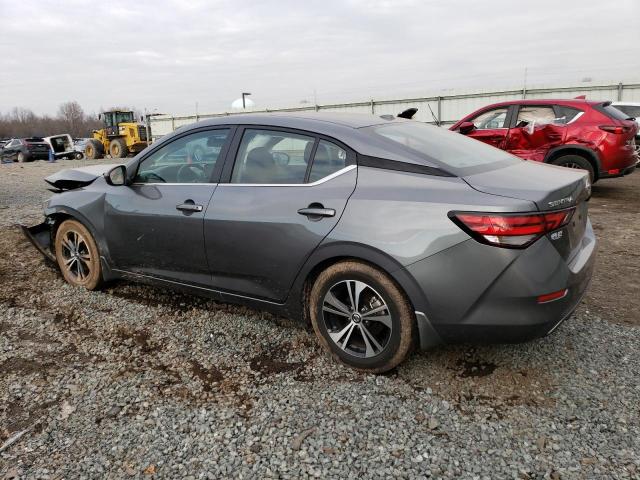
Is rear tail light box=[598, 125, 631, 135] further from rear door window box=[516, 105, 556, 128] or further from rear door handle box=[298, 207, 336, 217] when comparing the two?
rear door handle box=[298, 207, 336, 217]

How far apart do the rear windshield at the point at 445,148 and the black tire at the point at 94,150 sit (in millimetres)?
28840

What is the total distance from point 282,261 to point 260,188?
51cm

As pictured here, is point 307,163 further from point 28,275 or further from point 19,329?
point 28,275

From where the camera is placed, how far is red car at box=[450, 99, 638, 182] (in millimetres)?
A: 8162

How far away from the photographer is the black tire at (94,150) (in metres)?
28.8

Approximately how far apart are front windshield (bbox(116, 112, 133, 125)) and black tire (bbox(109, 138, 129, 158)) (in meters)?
2.82

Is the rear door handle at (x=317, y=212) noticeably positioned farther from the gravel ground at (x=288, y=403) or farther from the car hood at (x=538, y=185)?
the gravel ground at (x=288, y=403)

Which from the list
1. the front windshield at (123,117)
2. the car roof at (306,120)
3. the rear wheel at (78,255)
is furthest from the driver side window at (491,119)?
the front windshield at (123,117)

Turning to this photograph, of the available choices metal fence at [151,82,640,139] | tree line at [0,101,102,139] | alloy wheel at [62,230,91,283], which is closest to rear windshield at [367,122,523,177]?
alloy wheel at [62,230,91,283]

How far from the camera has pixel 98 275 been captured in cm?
433

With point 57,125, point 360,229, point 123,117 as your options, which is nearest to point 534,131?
point 360,229

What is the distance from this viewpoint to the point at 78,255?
4.46 m

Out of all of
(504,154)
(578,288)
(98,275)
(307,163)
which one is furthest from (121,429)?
(504,154)

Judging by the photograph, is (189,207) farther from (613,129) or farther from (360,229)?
(613,129)
